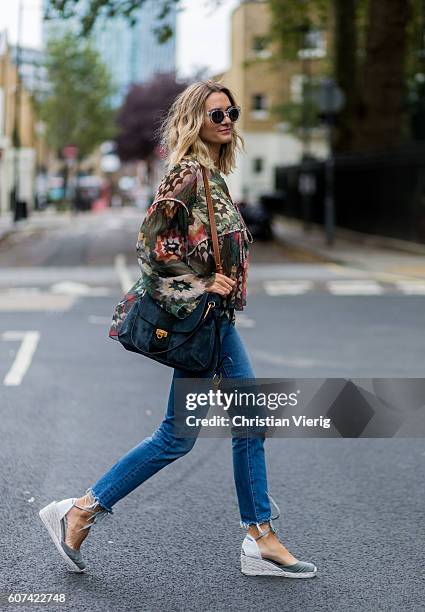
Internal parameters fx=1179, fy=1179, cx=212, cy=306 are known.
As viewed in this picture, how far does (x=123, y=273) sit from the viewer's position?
19.8m

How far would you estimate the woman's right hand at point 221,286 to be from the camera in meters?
3.94

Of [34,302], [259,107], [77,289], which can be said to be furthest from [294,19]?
[259,107]

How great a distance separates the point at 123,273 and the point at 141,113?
78.4 m

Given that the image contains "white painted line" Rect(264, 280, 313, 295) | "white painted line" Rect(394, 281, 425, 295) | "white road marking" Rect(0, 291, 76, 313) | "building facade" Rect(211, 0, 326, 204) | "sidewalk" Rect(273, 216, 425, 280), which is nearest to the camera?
"white road marking" Rect(0, 291, 76, 313)

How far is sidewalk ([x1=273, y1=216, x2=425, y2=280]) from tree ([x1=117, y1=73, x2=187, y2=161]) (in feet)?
211

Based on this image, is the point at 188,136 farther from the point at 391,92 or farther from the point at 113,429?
the point at 391,92

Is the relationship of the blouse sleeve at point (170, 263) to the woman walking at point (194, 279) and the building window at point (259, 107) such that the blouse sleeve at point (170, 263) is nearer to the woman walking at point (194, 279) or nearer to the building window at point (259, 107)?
the woman walking at point (194, 279)

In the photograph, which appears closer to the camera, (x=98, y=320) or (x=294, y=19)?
(x=98, y=320)

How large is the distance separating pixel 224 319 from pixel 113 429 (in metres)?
3.11

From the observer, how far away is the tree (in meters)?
96.6

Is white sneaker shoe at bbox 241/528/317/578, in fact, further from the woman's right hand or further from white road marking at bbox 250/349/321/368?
white road marking at bbox 250/349/321/368

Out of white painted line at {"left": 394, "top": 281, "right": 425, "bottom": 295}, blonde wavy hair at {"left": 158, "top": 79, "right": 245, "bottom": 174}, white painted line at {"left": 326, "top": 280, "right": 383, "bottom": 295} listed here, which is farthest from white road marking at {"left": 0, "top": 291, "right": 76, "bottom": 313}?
blonde wavy hair at {"left": 158, "top": 79, "right": 245, "bottom": 174}

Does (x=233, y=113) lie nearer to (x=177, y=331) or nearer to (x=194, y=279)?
(x=194, y=279)

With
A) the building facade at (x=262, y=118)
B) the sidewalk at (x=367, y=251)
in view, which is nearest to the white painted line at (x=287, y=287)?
the sidewalk at (x=367, y=251)
